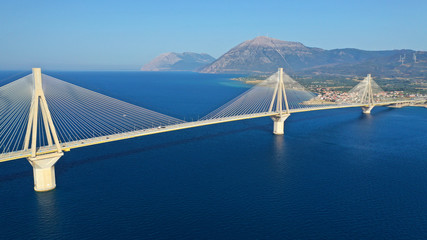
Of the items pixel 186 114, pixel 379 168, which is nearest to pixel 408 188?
pixel 379 168

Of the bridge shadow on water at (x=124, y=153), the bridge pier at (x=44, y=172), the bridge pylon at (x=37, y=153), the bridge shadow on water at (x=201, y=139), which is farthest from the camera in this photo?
the bridge shadow on water at (x=201, y=139)

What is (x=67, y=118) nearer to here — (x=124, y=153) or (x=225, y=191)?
(x=124, y=153)

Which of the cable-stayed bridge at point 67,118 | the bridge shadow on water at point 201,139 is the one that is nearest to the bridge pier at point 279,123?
the cable-stayed bridge at point 67,118

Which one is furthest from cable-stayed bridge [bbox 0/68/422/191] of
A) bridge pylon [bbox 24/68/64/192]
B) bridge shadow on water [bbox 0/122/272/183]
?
bridge shadow on water [bbox 0/122/272/183]

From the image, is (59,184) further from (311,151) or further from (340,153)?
(340,153)

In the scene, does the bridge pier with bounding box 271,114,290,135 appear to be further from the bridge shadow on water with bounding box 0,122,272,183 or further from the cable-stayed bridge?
the bridge shadow on water with bounding box 0,122,272,183

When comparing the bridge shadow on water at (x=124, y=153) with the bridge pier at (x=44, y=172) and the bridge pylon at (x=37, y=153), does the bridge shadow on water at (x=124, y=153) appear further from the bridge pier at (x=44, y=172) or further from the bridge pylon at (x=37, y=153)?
the bridge pylon at (x=37, y=153)

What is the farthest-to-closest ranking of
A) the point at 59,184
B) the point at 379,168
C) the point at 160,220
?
the point at 379,168 → the point at 59,184 → the point at 160,220
